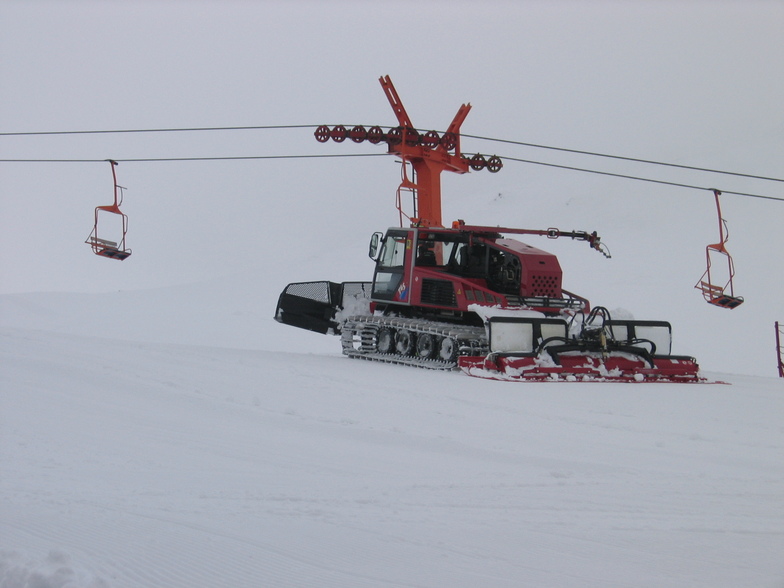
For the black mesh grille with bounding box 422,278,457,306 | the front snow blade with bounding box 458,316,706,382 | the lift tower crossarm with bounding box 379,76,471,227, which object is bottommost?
the front snow blade with bounding box 458,316,706,382

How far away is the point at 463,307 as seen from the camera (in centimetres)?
1363

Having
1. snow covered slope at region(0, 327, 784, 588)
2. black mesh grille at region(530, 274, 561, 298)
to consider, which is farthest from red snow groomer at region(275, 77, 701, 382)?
snow covered slope at region(0, 327, 784, 588)

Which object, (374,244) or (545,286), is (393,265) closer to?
(374,244)

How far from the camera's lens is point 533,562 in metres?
4.30

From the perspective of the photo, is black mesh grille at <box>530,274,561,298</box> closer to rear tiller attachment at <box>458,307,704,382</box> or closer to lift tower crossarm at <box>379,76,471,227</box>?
rear tiller attachment at <box>458,307,704,382</box>

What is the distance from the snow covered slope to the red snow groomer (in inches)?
76.5

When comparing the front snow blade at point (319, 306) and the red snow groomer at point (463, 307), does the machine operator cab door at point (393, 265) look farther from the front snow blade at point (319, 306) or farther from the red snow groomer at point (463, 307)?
the front snow blade at point (319, 306)

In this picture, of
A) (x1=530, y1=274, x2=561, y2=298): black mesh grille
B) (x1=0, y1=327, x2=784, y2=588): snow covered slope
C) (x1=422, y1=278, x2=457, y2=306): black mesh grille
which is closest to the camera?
(x1=0, y1=327, x2=784, y2=588): snow covered slope

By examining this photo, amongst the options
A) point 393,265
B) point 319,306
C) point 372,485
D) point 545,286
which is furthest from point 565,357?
point 372,485

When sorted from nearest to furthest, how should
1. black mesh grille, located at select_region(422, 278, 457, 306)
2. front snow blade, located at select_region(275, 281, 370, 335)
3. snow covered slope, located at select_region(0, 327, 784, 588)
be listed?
snow covered slope, located at select_region(0, 327, 784, 588) → black mesh grille, located at select_region(422, 278, 457, 306) → front snow blade, located at select_region(275, 281, 370, 335)

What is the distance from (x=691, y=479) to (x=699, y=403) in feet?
13.3

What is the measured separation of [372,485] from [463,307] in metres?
8.12

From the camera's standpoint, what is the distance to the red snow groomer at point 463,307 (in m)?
12.2

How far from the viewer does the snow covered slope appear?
4176mm
